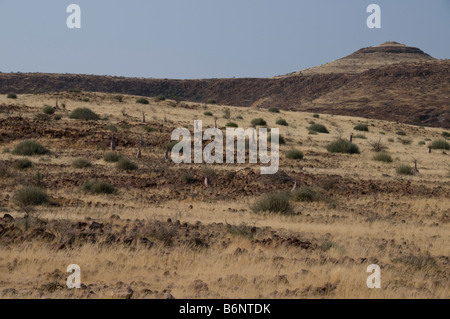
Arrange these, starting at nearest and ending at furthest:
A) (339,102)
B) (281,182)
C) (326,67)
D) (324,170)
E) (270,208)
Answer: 1. (270,208)
2. (281,182)
3. (324,170)
4. (339,102)
5. (326,67)

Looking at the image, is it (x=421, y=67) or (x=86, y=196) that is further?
(x=421, y=67)

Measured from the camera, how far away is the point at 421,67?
309 ft

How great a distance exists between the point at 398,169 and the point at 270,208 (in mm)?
13548

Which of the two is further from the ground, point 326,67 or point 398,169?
point 326,67

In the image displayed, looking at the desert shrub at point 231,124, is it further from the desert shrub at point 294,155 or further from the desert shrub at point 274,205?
the desert shrub at point 274,205

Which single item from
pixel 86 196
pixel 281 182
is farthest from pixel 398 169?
pixel 86 196

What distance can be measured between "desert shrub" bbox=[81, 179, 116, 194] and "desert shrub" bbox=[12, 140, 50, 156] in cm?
957

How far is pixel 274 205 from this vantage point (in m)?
16.5

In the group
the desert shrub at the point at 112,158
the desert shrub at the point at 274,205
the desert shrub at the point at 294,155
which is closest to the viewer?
the desert shrub at the point at 274,205

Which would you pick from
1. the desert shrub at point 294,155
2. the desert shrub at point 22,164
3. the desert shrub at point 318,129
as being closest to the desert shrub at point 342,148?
the desert shrub at point 294,155

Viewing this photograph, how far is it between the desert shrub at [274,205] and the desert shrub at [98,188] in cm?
521

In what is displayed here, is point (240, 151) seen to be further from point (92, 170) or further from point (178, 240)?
point (178, 240)

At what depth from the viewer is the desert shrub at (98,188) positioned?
18641 mm

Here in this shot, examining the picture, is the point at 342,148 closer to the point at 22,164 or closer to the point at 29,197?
the point at 22,164
